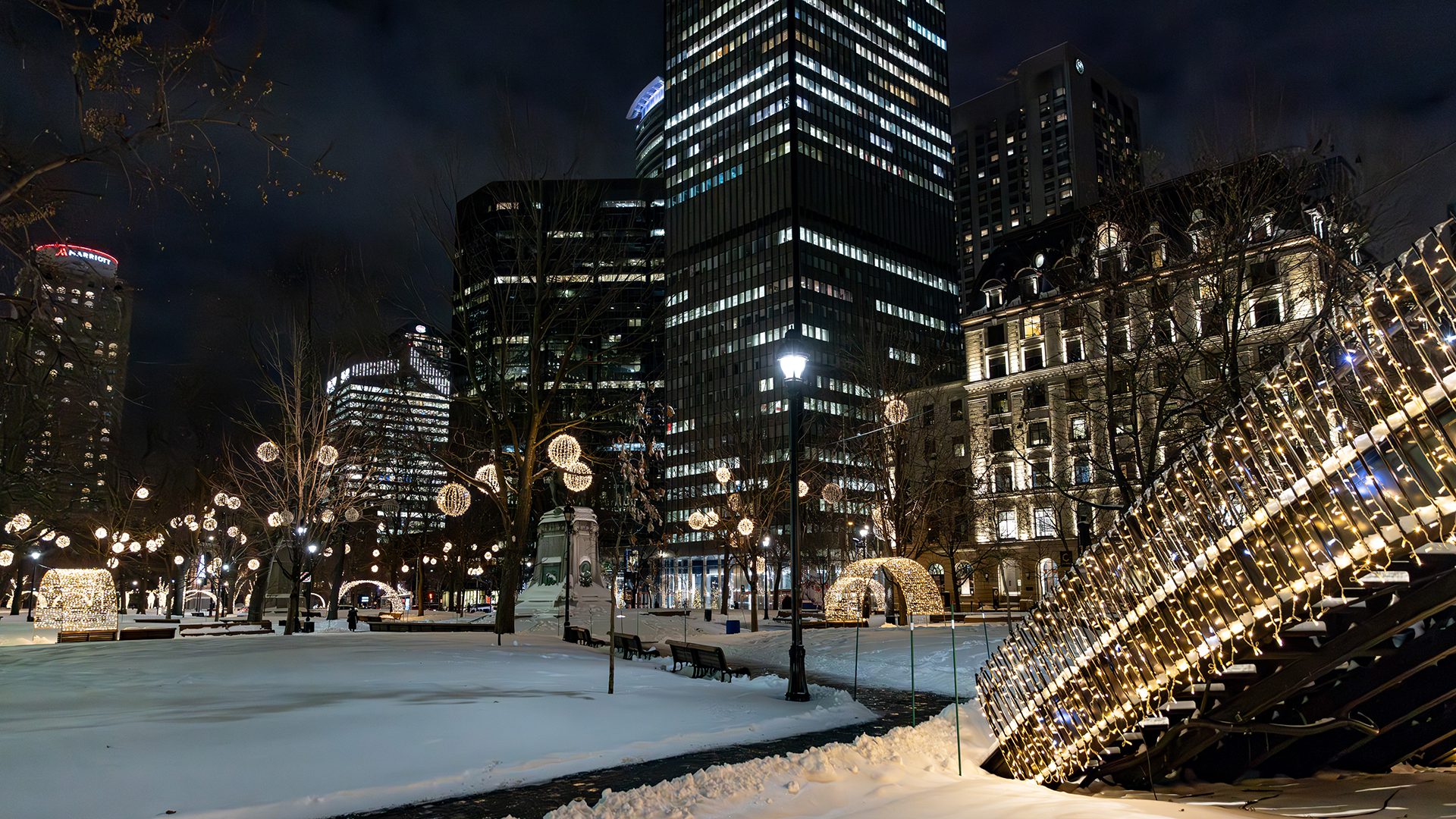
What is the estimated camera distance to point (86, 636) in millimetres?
26594

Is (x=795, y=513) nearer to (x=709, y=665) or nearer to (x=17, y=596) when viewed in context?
(x=709, y=665)

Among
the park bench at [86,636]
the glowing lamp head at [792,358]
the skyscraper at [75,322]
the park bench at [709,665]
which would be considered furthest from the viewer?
the park bench at [86,636]

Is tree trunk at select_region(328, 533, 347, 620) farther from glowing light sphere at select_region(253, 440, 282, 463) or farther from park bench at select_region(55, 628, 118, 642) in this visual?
park bench at select_region(55, 628, 118, 642)

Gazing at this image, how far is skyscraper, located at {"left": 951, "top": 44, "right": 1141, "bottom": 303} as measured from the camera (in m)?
162

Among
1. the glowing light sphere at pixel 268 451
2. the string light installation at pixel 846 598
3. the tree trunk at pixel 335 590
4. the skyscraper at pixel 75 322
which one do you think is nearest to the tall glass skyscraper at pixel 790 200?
the tree trunk at pixel 335 590

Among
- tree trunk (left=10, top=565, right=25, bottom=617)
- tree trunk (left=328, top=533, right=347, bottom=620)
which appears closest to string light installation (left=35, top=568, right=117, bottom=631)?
tree trunk (left=328, top=533, right=347, bottom=620)

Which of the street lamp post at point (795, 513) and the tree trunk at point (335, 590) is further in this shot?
the tree trunk at point (335, 590)

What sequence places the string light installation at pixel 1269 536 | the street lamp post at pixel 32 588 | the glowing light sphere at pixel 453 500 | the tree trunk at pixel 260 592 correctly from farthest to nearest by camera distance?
the street lamp post at pixel 32 588
the tree trunk at pixel 260 592
the glowing light sphere at pixel 453 500
the string light installation at pixel 1269 536

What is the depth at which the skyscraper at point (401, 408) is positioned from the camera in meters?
34.7

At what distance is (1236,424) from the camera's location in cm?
707

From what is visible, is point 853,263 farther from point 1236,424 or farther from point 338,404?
point 1236,424

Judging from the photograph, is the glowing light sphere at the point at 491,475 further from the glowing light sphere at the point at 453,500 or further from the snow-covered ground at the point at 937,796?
the snow-covered ground at the point at 937,796

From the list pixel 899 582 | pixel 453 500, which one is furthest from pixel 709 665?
pixel 453 500

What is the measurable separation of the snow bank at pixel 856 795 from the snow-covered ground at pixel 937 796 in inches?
0.6
